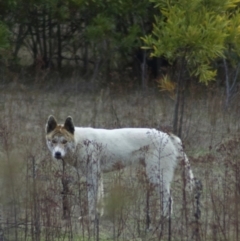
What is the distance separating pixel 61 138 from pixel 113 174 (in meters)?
1.21

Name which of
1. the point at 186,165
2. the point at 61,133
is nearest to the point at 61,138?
the point at 61,133

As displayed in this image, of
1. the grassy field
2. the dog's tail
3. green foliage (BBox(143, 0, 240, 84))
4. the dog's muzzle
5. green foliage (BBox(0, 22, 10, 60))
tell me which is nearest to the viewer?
the grassy field

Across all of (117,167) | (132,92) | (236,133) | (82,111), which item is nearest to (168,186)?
(117,167)

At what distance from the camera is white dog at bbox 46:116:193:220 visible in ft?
37.4

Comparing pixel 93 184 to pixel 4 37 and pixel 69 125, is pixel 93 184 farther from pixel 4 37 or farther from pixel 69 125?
pixel 4 37

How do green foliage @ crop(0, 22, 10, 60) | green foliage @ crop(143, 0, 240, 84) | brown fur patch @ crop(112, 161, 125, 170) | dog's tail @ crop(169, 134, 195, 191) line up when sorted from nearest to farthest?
dog's tail @ crop(169, 134, 195, 191) → brown fur patch @ crop(112, 161, 125, 170) → green foliage @ crop(143, 0, 240, 84) → green foliage @ crop(0, 22, 10, 60)

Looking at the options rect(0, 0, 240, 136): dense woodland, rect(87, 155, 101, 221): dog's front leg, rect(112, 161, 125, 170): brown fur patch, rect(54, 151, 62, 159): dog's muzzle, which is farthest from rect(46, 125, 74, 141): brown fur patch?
rect(0, 0, 240, 136): dense woodland

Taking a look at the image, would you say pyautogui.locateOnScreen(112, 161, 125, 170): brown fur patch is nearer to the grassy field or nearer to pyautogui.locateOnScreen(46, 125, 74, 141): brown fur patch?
the grassy field

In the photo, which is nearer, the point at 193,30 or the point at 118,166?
the point at 118,166

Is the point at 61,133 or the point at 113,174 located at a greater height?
the point at 61,133

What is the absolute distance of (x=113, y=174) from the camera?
12711 millimetres

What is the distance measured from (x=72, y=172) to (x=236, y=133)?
4.35m

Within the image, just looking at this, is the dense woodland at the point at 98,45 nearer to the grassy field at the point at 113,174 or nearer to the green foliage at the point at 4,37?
the green foliage at the point at 4,37

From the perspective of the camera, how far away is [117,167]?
11.4 meters
